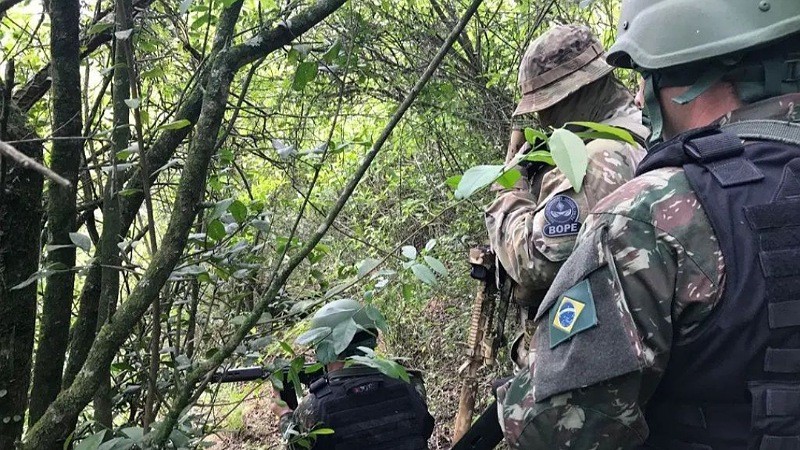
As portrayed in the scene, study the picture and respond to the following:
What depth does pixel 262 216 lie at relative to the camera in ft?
4.91

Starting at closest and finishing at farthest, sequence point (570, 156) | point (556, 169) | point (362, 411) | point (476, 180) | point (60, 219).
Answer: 1. point (570, 156)
2. point (476, 180)
3. point (60, 219)
4. point (556, 169)
5. point (362, 411)

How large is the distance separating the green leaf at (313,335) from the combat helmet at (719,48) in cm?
80

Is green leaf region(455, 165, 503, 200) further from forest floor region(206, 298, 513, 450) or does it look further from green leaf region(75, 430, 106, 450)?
forest floor region(206, 298, 513, 450)

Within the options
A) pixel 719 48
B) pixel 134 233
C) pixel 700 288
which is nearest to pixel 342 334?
pixel 700 288

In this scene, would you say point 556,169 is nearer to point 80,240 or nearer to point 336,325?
point 336,325

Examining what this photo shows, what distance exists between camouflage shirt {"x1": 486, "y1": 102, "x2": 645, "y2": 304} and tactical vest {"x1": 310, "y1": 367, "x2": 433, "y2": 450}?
757mm

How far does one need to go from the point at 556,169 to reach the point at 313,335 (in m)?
1.25

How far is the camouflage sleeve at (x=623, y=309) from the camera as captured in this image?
3.52 feet

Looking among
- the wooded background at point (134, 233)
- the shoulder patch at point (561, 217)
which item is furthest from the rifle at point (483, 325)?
the wooded background at point (134, 233)

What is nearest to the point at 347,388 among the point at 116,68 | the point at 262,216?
the point at 262,216

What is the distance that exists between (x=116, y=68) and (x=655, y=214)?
1.06 meters

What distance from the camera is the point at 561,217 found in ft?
6.53

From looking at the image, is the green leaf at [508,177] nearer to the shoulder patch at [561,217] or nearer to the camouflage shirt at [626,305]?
the camouflage shirt at [626,305]

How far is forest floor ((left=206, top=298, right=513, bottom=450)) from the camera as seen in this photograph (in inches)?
171
